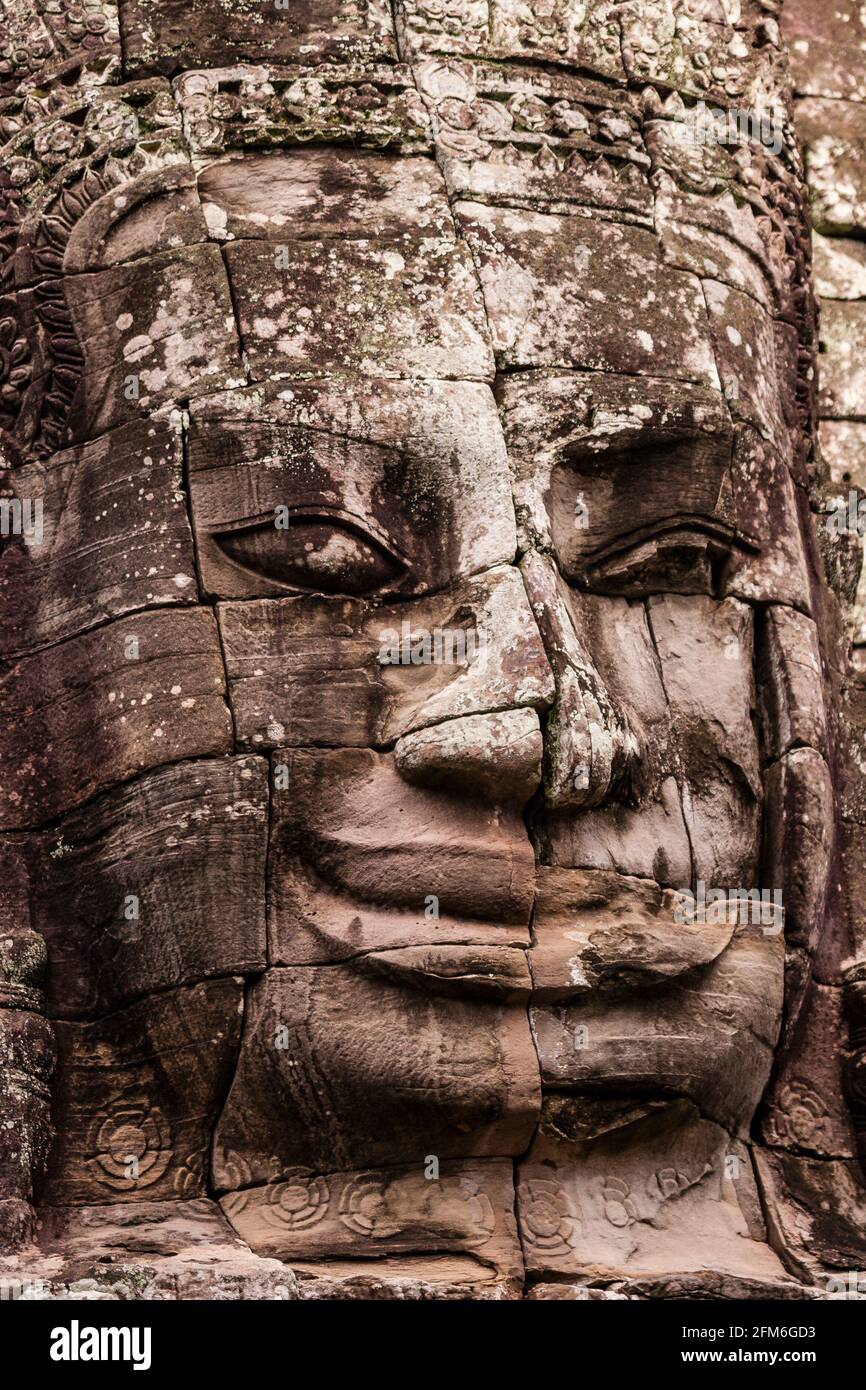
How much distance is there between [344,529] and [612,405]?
1012 mm

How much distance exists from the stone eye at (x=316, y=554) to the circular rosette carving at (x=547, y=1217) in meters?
1.93

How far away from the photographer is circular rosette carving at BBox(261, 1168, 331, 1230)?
27.3 feet

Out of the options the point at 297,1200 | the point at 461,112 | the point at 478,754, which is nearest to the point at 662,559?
the point at 478,754

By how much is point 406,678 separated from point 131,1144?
5.47 feet

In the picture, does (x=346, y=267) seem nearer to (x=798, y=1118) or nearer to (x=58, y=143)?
(x=58, y=143)

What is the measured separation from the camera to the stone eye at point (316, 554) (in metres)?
8.74

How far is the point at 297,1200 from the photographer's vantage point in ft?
27.4

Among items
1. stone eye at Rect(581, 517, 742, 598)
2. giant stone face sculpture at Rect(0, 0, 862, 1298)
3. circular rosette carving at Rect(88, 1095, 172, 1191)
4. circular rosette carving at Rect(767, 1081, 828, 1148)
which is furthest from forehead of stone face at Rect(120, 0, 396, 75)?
circular rosette carving at Rect(767, 1081, 828, 1148)

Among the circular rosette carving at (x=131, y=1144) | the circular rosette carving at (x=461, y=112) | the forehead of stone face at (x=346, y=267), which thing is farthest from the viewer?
the circular rosette carving at (x=461, y=112)

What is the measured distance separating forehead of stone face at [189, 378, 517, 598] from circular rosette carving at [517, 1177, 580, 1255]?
1900mm

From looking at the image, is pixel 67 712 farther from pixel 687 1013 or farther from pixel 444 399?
pixel 687 1013

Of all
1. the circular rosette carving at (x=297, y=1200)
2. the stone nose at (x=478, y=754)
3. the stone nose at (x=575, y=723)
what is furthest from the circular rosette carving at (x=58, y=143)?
the circular rosette carving at (x=297, y=1200)

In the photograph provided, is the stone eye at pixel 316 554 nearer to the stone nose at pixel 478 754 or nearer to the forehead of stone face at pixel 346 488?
the forehead of stone face at pixel 346 488

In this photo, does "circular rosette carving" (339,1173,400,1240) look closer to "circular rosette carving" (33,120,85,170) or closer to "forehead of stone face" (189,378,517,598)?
"forehead of stone face" (189,378,517,598)
